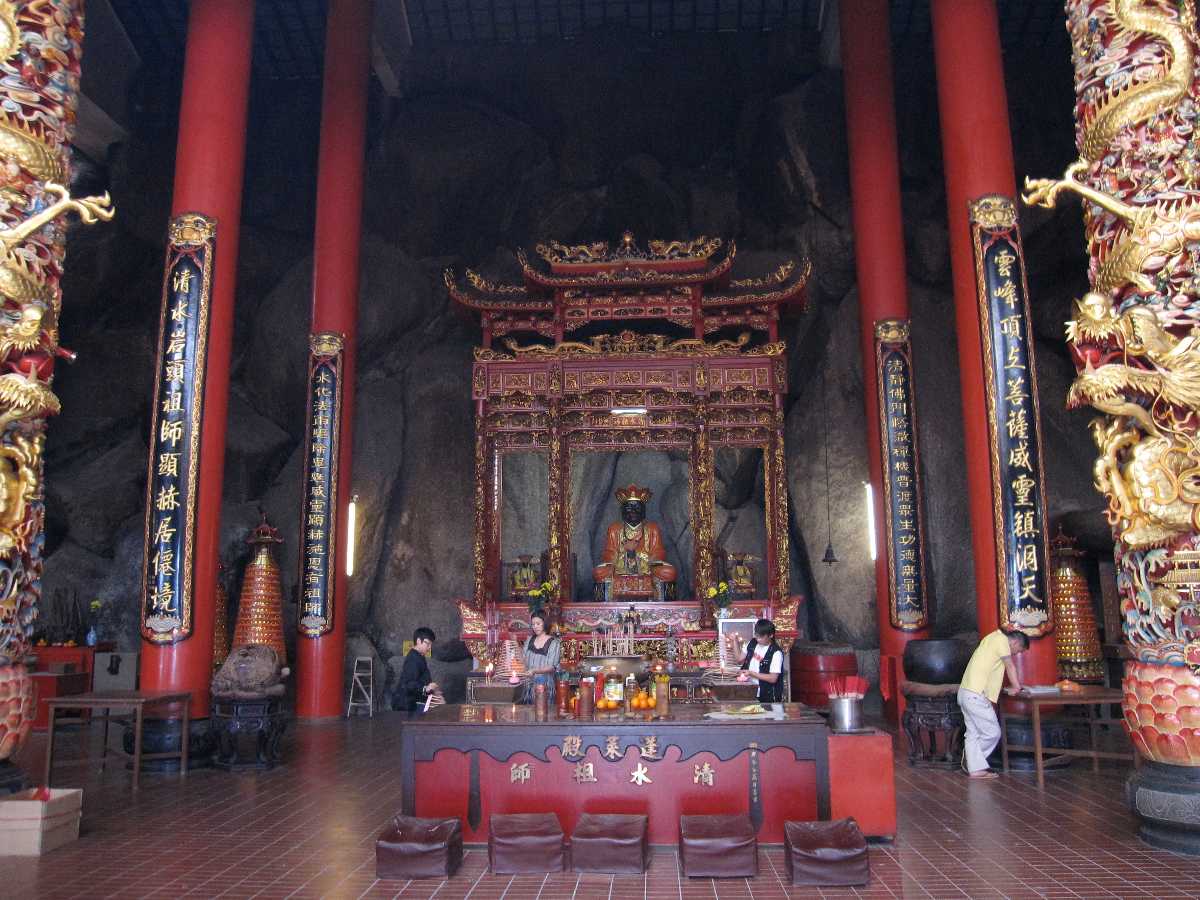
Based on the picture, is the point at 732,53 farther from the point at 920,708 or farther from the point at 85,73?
the point at 920,708

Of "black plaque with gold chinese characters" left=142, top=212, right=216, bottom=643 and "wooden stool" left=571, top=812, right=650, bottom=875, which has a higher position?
"black plaque with gold chinese characters" left=142, top=212, right=216, bottom=643

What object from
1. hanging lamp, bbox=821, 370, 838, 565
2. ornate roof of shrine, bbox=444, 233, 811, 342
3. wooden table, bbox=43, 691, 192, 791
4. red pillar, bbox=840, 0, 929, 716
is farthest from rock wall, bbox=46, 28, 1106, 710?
wooden table, bbox=43, 691, 192, 791

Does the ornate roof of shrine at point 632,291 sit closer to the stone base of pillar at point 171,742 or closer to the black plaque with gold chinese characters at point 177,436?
the black plaque with gold chinese characters at point 177,436

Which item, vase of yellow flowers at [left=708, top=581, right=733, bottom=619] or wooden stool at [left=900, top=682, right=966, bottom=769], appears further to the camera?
vase of yellow flowers at [left=708, top=581, right=733, bottom=619]

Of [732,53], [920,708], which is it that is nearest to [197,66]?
[920,708]

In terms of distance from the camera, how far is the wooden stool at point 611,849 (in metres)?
4.68

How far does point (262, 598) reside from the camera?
12.0 metres

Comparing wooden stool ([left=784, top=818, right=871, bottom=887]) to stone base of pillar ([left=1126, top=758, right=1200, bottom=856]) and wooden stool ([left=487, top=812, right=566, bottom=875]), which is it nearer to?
wooden stool ([left=487, top=812, right=566, bottom=875])

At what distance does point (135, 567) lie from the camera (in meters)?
14.0

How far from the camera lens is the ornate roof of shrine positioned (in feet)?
40.6

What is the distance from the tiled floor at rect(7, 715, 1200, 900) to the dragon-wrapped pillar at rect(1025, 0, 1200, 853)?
0.68 m

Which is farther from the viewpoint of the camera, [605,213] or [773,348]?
[605,213]

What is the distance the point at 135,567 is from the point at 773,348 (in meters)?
9.60

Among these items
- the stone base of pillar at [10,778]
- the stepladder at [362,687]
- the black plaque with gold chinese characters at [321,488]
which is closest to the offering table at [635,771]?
the stone base of pillar at [10,778]
